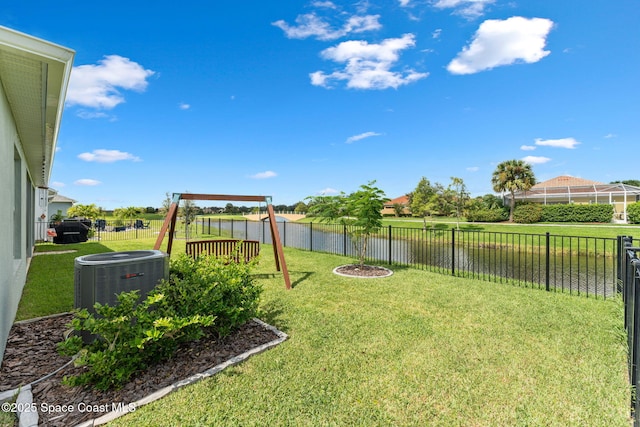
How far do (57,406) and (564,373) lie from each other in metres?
4.23

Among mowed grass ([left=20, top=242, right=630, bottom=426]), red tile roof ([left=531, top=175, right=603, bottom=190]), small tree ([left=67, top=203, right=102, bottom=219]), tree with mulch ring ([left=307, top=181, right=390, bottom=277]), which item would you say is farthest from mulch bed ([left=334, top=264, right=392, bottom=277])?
red tile roof ([left=531, top=175, right=603, bottom=190])

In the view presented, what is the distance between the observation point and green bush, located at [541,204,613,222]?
2439 cm

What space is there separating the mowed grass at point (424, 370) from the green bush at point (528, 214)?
2767cm

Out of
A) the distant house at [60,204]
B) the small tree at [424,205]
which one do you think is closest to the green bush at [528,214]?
the small tree at [424,205]

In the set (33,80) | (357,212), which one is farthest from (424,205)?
(33,80)

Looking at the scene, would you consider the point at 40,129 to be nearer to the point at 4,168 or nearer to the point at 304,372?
the point at 4,168

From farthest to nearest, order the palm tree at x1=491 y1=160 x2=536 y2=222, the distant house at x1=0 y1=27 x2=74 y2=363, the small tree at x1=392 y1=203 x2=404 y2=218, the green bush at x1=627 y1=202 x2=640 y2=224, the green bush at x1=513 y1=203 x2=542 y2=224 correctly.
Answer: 1. the small tree at x1=392 y1=203 x2=404 y2=218
2. the palm tree at x1=491 y1=160 x2=536 y2=222
3. the green bush at x1=513 y1=203 x2=542 y2=224
4. the green bush at x1=627 y1=202 x2=640 y2=224
5. the distant house at x1=0 y1=27 x2=74 y2=363

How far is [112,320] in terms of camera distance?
89.3 inches

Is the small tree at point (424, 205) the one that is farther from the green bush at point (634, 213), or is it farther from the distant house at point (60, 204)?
the distant house at point (60, 204)

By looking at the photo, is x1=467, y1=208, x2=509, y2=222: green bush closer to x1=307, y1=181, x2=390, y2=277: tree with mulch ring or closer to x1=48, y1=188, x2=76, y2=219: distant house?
x1=307, y1=181, x2=390, y2=277: tree with mulch ring

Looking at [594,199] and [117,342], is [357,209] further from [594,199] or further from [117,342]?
[594,199]

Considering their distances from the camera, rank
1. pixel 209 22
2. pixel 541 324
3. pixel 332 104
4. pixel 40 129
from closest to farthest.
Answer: pixel 541 324, pixel 40 129, pixel 209 22, pixel 332 104

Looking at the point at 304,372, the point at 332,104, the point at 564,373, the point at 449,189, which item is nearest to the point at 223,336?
the point at 304,372

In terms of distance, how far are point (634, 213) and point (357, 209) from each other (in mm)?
28363
